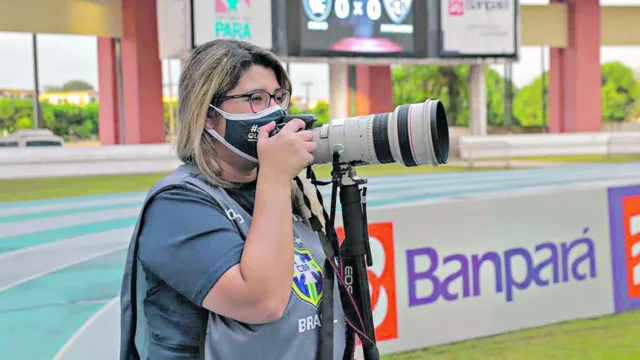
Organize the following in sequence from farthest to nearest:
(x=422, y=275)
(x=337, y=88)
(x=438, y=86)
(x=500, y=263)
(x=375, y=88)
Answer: (x=438, y=86) → (x=375, y=88) → (x=337, y=88) → (x=500, y=263) → (x=422, y=275)

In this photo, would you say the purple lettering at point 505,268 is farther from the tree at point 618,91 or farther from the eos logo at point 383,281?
the tree at point 618,91

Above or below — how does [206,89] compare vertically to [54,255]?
above

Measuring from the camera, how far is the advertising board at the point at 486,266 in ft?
12.8

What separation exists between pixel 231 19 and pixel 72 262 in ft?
43.6

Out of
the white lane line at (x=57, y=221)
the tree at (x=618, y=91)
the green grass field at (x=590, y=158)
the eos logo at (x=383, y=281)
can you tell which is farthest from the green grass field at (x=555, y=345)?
the tree at (x=618, y=91)

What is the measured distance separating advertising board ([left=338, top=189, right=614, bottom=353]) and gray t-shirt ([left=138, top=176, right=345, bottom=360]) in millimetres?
2533

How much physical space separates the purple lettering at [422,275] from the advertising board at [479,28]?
17.6m

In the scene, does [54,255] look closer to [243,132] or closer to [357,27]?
[243,132]

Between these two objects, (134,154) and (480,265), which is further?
(134,154)

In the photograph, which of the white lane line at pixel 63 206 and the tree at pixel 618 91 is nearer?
the white lane line at pixel 63 206

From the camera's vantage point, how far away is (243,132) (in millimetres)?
1257

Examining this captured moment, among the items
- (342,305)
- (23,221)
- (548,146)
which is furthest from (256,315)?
(548,146)

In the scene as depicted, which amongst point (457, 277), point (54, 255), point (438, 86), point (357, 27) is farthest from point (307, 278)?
point (438, 86)

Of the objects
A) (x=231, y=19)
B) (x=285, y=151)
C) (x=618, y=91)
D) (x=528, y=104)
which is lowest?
(x=285, y=151)
